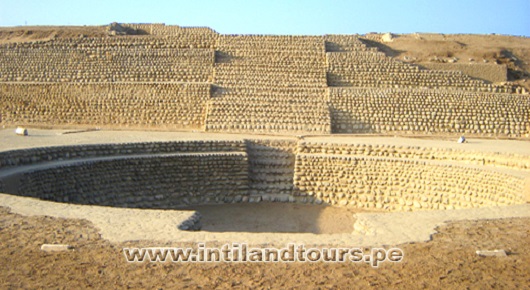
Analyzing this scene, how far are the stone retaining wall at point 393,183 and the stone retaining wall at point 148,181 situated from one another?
176cm

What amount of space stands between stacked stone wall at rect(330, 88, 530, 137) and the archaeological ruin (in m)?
0.05

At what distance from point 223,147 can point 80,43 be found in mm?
12014

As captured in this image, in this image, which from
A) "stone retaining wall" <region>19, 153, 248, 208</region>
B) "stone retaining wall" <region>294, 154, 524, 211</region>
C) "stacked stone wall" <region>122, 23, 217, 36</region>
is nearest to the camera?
"stone retaining wall" <region>19, 153, 248, 208</region>

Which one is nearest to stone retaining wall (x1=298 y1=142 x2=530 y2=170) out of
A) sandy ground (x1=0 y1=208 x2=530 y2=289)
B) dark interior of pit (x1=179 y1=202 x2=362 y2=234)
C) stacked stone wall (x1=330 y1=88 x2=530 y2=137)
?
dark interior of pit (x1=179 y1=202 x2=362 y2=234)

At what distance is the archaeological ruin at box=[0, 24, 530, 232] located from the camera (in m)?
12.2

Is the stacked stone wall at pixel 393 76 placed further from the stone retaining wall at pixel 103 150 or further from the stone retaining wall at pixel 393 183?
the stone retaining wall at pixel 103 150

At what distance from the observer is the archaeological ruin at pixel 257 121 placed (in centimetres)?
1222

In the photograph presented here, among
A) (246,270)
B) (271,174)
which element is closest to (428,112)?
(271,174)

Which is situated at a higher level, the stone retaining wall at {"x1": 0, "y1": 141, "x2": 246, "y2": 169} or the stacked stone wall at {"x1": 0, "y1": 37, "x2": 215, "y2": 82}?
the stacked stone wall at {"x1": 0, "y1": 37, "x2": 215, "y2": 82}

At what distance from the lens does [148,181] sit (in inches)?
507

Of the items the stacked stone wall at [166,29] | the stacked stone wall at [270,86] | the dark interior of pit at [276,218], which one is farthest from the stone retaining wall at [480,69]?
the dark interior of pit at [276,218]

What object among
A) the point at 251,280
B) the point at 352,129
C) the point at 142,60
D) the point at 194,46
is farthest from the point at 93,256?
the point at 194,46

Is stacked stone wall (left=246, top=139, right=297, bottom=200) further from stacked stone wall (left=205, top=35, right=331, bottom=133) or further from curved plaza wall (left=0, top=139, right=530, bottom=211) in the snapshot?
stacked stone wall (left=205, top=35, right=331, bottom=133)

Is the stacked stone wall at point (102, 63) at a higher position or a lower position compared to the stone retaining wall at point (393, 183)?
higher
